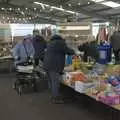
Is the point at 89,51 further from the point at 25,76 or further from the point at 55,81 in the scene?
the point at 25,76

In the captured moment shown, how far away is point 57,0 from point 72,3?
1.21 meters

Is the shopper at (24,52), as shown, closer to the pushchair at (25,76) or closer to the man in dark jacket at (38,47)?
the man in dark jacket at (38,47)

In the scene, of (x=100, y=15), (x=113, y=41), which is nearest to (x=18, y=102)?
(x=113, y=41)

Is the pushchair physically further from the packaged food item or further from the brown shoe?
the packaged food item

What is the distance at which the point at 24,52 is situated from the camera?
794 centimetres

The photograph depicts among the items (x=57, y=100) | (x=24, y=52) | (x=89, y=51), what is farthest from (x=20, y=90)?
(x=89, y=51)

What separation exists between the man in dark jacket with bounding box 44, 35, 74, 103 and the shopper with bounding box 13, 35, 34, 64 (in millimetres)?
1847

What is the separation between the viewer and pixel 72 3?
14836 mm

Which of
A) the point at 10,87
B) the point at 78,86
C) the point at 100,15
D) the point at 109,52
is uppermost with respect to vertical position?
the point at 100,15

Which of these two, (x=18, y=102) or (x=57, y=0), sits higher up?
A: (x=57, y=0)

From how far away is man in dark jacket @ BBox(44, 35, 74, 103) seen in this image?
5.92 m

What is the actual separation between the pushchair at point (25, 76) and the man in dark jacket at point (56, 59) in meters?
1.24

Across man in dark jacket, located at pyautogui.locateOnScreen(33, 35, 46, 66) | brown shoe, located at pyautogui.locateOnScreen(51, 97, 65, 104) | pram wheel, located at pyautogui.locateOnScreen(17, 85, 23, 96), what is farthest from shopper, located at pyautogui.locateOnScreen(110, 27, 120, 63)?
pram wheel, located at pyautogui.locateOnScreen(17, 85, 23, 96)

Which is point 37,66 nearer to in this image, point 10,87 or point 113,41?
point 10,87
